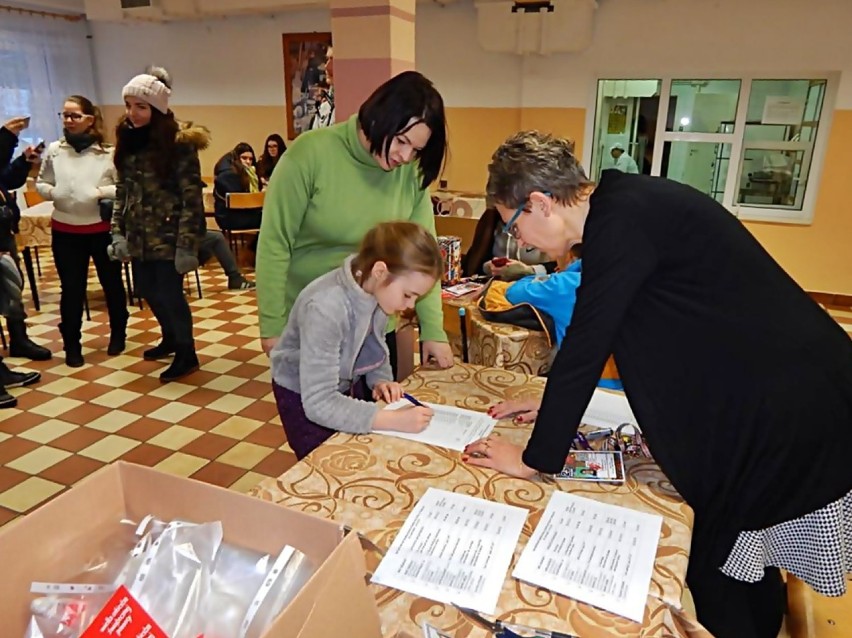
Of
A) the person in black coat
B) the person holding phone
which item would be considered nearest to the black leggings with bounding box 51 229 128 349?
the person holding phone

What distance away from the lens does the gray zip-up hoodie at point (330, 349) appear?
1.28 metres

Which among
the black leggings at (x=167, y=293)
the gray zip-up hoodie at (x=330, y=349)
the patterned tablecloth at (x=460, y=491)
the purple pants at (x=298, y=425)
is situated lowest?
the black leggings at (x=167, y=293)

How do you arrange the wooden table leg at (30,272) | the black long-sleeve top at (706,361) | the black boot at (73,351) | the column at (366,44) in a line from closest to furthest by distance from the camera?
the black long-sleeve top at (706,361), the column at (366,44), the black boot at (73,351), the wooden table leg at (30,272)

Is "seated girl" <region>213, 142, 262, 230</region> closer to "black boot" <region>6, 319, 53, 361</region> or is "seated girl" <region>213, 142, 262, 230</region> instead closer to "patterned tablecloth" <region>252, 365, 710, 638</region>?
"black boot" <region>6, 319, 53, 361</region>

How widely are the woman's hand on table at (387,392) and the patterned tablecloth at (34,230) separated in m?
3.98

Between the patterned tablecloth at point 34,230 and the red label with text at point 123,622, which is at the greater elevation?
the red label with text at point 123,622

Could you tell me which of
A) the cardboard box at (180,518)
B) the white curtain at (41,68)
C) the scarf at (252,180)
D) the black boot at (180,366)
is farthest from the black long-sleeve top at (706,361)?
the white curtain at (41,68)

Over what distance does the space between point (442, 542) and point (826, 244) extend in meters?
5.53

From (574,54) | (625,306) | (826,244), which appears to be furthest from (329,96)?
(625,306)

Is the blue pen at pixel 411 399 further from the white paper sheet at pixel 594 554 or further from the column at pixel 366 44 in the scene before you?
the column at pixel 366 44

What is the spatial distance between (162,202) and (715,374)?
9.29 feet

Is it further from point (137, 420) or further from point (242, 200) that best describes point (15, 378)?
point (242, 200)

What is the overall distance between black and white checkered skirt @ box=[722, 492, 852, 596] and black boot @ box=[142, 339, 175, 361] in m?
3.38

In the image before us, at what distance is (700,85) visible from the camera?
5453mm
